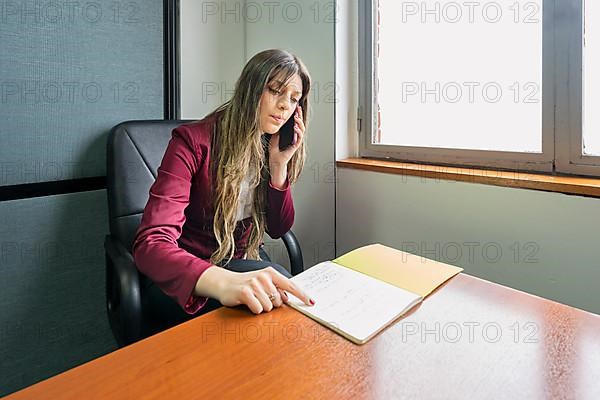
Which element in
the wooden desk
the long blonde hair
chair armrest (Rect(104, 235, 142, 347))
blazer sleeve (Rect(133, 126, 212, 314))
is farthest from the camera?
the long blonde hair

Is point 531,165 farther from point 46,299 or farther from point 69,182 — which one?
point 46,299

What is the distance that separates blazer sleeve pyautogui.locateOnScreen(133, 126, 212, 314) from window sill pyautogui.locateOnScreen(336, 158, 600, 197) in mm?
805

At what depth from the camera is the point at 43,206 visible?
55.2 inches

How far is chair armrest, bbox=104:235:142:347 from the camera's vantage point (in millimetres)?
984

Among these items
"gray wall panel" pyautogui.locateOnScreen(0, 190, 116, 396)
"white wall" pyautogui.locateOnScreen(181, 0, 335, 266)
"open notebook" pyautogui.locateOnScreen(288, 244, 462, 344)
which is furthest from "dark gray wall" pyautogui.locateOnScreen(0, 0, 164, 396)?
"open notebook" pyautogui.locateOnScreen(288, 244, 462, 344)

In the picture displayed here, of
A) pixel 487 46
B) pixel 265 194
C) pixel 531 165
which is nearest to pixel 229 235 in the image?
pixel 265 194

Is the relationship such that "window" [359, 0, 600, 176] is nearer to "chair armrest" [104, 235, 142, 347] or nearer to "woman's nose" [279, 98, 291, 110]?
"woman's nose" [279, 98, 291, 110]

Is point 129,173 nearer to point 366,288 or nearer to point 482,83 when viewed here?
point 366,288

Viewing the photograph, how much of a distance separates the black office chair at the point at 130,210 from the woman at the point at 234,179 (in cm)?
11

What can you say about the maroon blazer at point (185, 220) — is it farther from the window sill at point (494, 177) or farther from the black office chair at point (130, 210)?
the window sill at point (494, 177)

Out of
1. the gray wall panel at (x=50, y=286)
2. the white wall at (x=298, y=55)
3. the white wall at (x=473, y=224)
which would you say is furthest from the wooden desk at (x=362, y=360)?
the white wall at (x=298, y=55)

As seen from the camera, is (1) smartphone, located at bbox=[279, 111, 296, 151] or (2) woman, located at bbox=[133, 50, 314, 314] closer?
(2) woman, located at bbox=[133, 50, 314, 314]

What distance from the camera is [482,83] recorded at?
5.13 ft

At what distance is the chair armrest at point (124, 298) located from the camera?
984 mm
